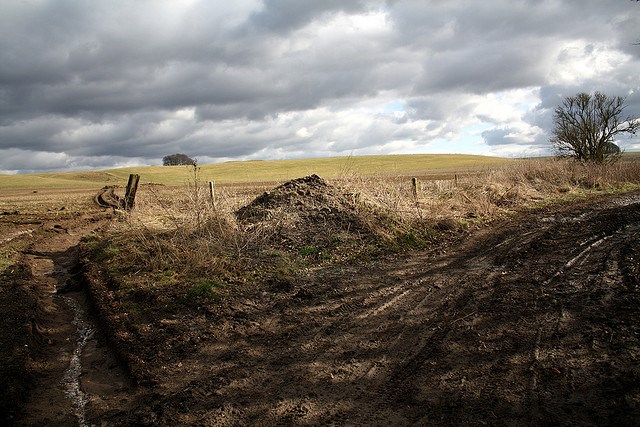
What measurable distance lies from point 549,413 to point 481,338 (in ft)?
4.46

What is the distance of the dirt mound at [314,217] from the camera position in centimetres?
953

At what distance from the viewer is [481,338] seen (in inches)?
185

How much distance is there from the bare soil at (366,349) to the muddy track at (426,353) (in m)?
0.02

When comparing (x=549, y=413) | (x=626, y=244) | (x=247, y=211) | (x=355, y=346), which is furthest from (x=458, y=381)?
(x=247, y=211)

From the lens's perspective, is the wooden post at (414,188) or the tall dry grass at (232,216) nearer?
the tall dry grass at (232,216)

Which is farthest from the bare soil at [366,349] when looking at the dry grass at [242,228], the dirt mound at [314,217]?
the dirt mound at [314,217]

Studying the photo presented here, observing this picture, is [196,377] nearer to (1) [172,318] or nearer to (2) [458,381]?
(1) [172,318]

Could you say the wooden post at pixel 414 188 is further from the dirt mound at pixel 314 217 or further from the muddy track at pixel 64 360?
the muddy track at pixel 64 360

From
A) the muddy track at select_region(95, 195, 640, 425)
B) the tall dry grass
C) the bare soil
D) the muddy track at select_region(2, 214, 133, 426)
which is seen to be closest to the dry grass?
the tall dry grass

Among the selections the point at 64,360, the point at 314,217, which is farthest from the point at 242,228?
the point at 64,360

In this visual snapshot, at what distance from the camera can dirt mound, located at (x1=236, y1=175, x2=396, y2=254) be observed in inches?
375

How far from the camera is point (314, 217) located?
34.1 feet

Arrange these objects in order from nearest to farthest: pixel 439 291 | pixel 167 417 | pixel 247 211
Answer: pixel 167 417
pixel 439 291
pixel 247 211

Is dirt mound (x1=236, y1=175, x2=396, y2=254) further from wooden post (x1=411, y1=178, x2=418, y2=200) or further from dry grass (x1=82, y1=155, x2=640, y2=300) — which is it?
wooden post (x1=411, y1=178, x2=418, y2=200)
